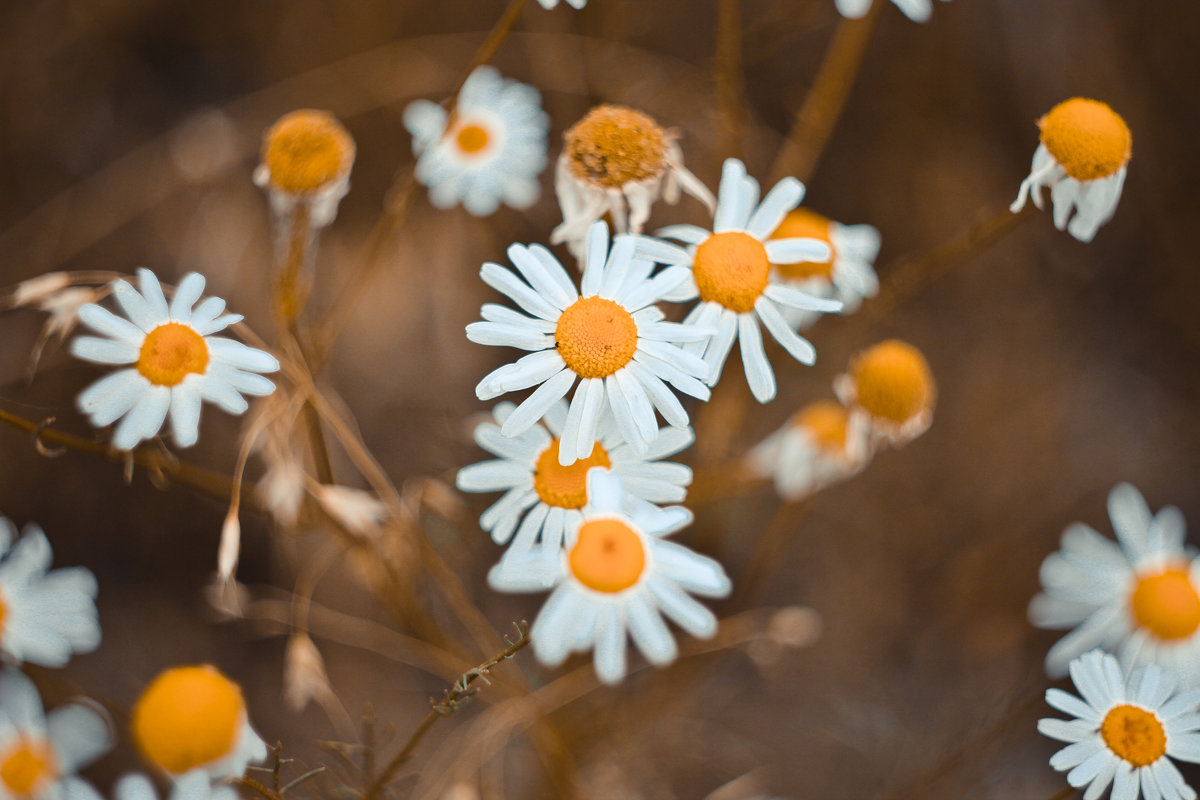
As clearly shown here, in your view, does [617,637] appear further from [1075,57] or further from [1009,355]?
[1075,57]

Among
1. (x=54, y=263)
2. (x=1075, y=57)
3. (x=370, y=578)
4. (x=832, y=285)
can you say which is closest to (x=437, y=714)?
(x=370, y=578)

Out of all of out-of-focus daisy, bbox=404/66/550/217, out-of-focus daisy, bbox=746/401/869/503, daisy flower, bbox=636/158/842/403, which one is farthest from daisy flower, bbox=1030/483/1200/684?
out-of-focus daisy, bbox=404/66/550/217

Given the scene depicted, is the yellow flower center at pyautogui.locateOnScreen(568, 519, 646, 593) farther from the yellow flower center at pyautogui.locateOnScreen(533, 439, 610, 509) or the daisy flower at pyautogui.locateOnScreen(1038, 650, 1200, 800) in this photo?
the daisy flower at pyautogui.locateOnScreen(1038, 650, 1200, 800)

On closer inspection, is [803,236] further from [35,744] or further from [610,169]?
[35,744]

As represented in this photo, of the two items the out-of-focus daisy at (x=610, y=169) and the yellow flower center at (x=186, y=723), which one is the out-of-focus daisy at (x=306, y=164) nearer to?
the out-of-focus daisy at (x=610, y=169)

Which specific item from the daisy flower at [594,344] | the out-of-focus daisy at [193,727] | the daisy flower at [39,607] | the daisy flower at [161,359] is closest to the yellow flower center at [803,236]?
the daisy flower at [594,344]

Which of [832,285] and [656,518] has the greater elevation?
[832,285]

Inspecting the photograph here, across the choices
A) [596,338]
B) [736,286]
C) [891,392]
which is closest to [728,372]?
[891,392]
